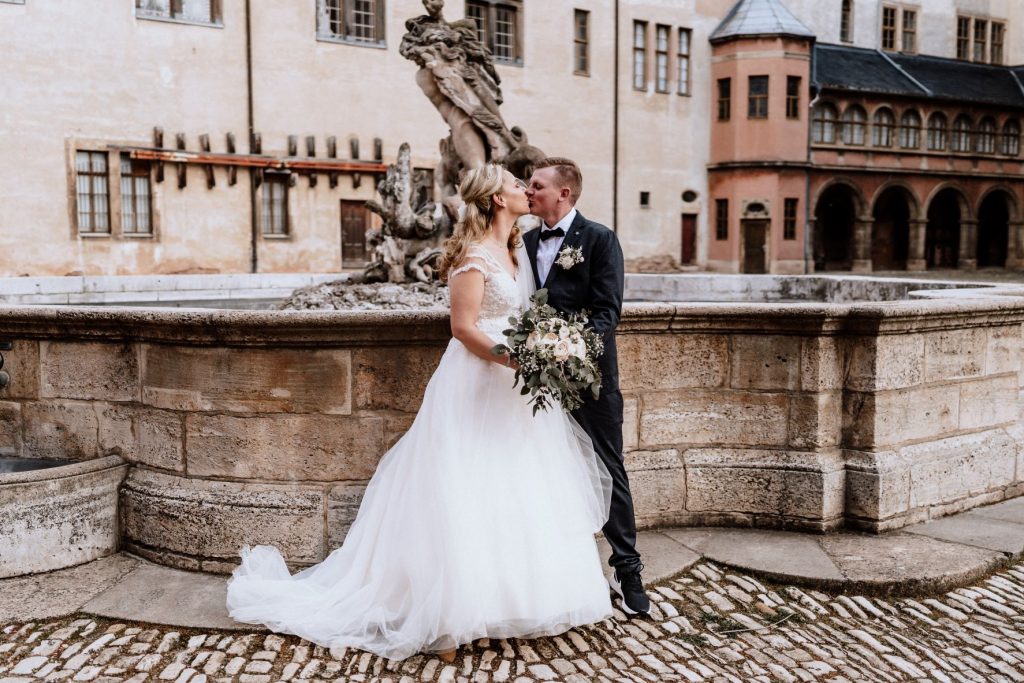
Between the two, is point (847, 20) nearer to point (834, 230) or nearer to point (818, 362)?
point (834, 230)

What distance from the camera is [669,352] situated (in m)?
5.10

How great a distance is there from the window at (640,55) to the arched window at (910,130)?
32.8 feet

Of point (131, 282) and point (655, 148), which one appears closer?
point (131, 282)

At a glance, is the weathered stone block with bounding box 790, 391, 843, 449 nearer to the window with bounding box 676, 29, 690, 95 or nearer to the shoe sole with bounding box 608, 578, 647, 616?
the shoe sole with bounding box 608, 578, 647, 616

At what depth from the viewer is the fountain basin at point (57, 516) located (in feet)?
14.7

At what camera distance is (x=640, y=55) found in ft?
101

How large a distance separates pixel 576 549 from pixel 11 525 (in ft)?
8.14

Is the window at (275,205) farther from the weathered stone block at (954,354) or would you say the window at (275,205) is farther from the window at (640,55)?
the weathered stone block at (954,354)

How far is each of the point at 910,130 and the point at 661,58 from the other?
393 inches

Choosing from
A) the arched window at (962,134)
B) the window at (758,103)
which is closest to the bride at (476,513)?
the window at (758,103)

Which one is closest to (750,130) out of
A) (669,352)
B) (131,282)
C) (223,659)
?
(131,282)

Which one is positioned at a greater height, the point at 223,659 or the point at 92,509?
the point at 92,509

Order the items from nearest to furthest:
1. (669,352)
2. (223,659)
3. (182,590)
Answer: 1. (223,659)
2. (182,590)
3. (669,352)

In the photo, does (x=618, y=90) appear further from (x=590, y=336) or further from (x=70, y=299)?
(x=590, y=336)
